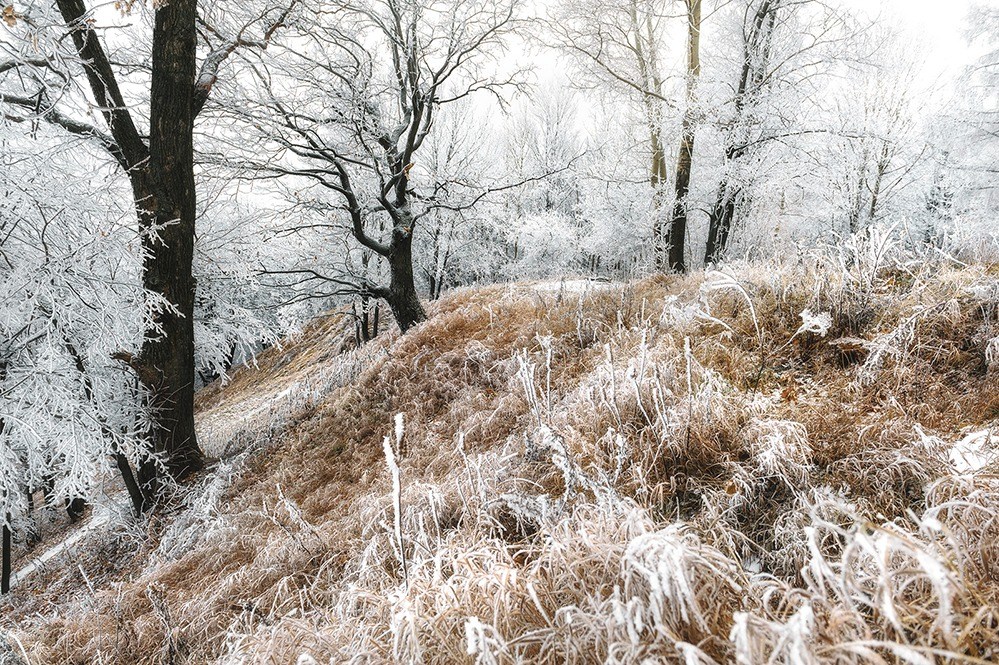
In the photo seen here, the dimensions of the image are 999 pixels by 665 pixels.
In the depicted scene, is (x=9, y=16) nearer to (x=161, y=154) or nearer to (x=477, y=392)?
(x=161, y=154)

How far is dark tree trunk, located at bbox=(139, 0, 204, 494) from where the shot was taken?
4.47 m

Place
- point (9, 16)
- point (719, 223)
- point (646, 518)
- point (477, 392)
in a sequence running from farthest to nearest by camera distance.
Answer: point (719, 223) < point (477, 392) < point (9, 16) < point (646, 518)

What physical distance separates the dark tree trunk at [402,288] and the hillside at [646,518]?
312cm

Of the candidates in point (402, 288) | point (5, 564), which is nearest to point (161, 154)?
point (402, 288)

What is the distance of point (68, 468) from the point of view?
157 inches

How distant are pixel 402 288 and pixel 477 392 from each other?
11.9ft

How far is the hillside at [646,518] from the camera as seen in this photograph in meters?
1.28

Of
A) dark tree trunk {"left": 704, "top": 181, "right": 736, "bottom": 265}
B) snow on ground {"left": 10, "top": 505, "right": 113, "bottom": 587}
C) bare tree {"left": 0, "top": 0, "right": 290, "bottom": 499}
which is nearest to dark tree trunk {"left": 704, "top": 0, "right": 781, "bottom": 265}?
dark tree trunk {"left": 704, "top": 181, "right": 736, "bottom": 265}

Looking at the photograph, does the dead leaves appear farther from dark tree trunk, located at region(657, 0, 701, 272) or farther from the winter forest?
dark tree trunk, located at region(657, 0, 701, 272)

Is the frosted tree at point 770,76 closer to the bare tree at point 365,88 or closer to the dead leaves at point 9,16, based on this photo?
the bare tree at point 365,88

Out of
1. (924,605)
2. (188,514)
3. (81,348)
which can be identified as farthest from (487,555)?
(81,348)

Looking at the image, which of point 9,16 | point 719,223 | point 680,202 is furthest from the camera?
point 719,223

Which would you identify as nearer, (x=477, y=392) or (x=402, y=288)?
(x=477, y=392)

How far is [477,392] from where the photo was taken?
14.7ft
